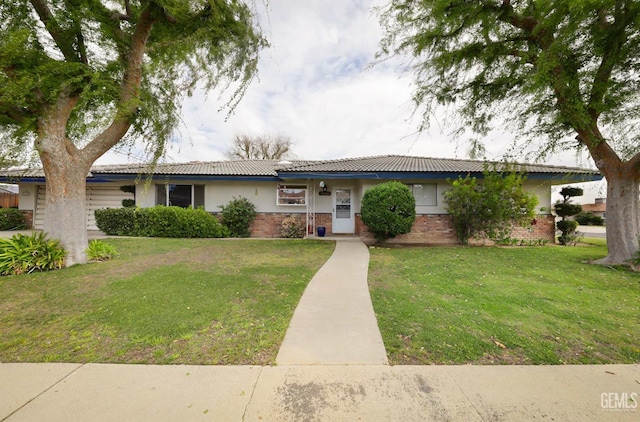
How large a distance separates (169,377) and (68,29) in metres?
8.69

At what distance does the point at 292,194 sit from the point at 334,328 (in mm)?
9889

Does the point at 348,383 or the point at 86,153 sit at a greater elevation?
the point at 86,153

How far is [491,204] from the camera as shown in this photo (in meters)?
9.56

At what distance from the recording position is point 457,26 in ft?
25.2

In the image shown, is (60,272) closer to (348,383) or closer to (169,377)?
(169,377)

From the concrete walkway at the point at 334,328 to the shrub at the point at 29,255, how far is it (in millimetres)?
6232

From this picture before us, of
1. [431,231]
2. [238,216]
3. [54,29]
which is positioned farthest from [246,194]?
[431,231]

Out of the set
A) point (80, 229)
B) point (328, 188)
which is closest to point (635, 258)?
point (328, 188)

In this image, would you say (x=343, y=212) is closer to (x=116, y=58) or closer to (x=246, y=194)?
(x=246, y=194)

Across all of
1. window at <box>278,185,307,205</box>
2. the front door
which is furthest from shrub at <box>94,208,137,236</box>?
the front door

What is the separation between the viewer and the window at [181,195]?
1284 cm

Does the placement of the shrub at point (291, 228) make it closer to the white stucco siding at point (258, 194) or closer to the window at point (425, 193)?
the white stucco siding at point (258, 194)

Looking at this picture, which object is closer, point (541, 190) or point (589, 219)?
point (541, 190)

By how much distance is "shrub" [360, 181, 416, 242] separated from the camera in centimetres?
920
